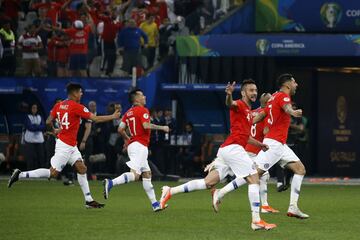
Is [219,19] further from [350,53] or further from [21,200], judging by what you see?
[21,200]

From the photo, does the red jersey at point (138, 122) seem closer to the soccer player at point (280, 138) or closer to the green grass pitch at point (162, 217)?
the green grass pitch at point (162, 217)

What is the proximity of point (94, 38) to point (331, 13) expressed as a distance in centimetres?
674

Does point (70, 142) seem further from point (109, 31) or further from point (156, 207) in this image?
point (109, 31)

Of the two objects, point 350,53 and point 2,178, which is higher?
point 350,53

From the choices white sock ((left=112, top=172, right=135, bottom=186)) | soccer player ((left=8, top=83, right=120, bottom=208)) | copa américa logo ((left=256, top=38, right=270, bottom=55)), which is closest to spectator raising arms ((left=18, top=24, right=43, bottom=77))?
copa américa logo ((left=256, top=38, right=270, bottom=55))

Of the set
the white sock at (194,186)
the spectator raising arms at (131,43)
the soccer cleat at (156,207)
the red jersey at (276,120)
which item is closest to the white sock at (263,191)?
the red jersey at (276,120)

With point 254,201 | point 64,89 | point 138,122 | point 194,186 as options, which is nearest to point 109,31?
point 64,89

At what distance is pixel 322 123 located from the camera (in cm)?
3600

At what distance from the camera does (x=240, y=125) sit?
18094mm

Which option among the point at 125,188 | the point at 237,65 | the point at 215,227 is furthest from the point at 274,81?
the point at 215,227

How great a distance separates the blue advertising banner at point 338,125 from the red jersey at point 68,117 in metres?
15.3

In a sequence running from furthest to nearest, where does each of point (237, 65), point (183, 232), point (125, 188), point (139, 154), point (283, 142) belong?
point (237, 65)
point (125, 188)
point (139, 154)
point (283, 142)
point (183, 232)

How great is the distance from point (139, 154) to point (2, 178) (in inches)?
446

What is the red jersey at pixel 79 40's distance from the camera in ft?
109
